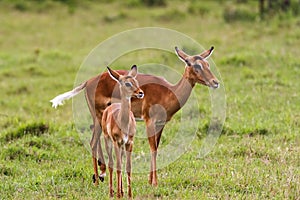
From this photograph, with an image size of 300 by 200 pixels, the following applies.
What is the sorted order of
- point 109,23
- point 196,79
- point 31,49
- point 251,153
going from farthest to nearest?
1. point 109,23
2. point 31,49
3. point 251,153
4. point 196,79

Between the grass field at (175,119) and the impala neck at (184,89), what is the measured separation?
871 millimetres

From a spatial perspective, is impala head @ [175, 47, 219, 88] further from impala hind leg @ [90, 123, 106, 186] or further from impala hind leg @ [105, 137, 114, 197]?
impala hind leg @ [90, 123, 106, 186]

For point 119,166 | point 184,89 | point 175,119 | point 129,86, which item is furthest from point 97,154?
point 175,119

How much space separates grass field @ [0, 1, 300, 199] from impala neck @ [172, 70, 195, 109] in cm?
87

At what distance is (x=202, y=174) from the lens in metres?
7.07

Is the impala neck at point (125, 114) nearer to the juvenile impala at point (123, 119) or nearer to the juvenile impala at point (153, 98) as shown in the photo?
the juvenile impala at point (123, 119)

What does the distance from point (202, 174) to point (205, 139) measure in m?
1.94

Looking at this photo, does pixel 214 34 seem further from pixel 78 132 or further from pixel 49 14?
pixel 78 132

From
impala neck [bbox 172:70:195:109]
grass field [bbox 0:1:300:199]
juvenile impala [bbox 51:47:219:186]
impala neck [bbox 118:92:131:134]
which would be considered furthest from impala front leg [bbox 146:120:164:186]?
impala neck [bbox 118:92:131:134]

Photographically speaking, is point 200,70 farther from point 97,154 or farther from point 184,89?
point 97,154

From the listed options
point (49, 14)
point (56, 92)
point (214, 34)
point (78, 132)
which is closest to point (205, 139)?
point (78, 132)

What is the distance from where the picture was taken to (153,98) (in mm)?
6902

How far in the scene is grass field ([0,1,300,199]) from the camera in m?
6.80

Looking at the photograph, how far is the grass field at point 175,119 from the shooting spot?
680 centimetres
